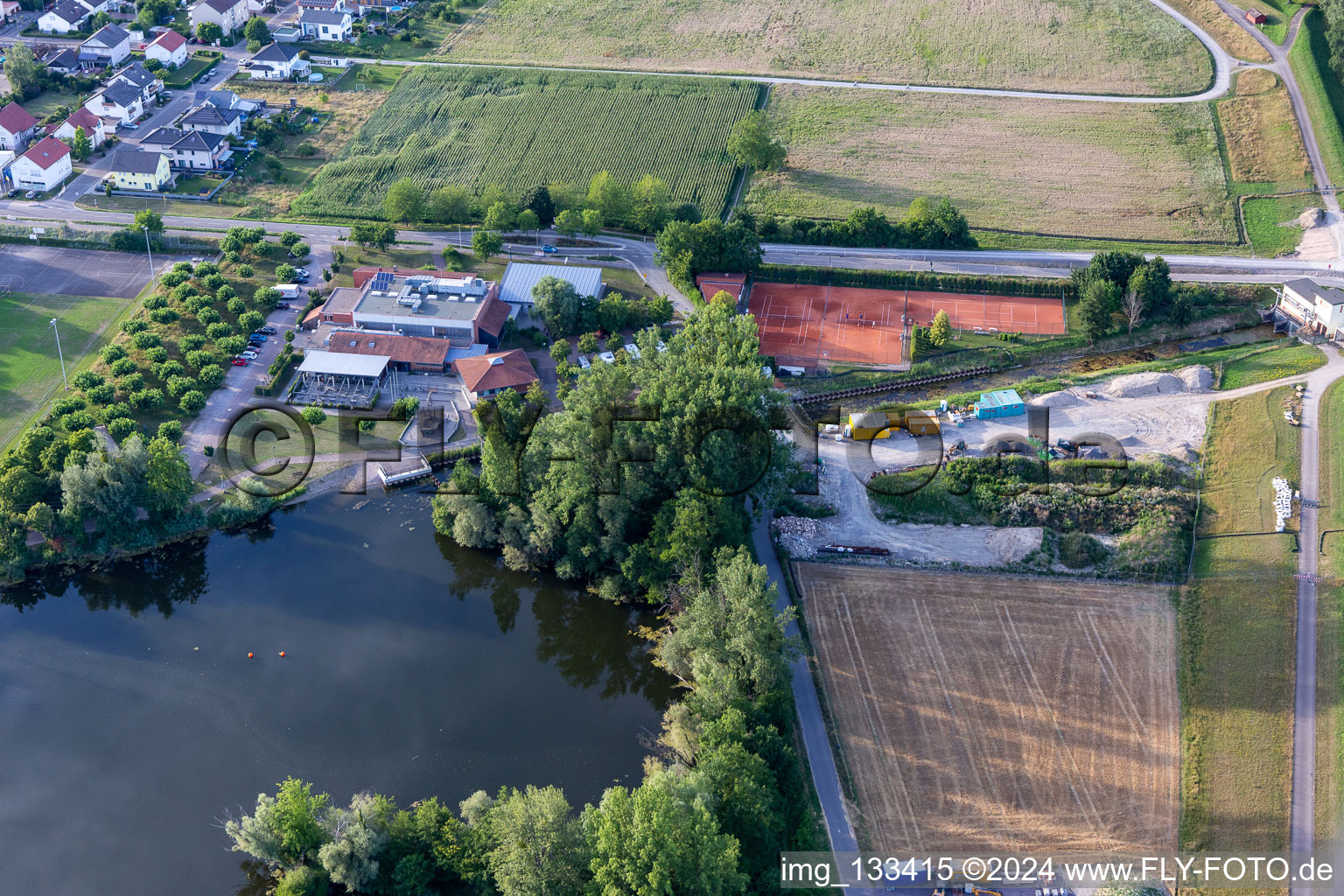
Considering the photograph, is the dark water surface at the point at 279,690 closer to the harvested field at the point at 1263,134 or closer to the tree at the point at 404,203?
the tree at the point at 404,203

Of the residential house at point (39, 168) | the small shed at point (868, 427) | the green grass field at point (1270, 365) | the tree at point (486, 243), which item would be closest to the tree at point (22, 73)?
the residential house at point (39, 168)

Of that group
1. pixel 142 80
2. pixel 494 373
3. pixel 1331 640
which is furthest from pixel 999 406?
pixel 142 80

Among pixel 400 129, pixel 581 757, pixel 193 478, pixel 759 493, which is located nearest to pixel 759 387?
pixel 759 493

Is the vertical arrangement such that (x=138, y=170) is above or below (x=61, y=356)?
above

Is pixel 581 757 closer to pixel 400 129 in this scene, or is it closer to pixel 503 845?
pixel 503 845

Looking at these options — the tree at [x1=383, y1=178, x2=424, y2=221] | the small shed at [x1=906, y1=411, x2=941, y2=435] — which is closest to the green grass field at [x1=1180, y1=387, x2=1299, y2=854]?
the small shed at [x1=906, y1=411, x2=941, y2=435]

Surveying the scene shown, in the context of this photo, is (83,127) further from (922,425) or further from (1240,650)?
(1240,650)
